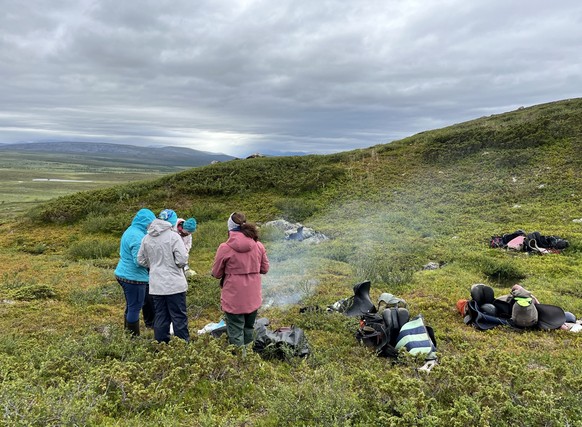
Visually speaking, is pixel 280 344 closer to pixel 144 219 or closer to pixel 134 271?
pixel 134 271

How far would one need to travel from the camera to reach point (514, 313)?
22.1ft

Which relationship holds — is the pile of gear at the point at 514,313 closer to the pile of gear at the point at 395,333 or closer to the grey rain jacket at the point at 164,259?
the pile of gear at the point at 395,333

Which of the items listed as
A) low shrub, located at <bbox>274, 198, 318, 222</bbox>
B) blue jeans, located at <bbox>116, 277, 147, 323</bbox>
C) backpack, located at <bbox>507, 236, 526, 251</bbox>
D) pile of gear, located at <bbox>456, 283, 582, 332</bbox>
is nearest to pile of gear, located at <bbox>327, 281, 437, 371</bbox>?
pile of gear, located at <bbox>456, 283, 582, 332</bbox>

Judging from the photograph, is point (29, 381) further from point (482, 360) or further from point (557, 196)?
point (557, 196)

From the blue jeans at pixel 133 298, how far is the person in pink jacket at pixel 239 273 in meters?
1.68

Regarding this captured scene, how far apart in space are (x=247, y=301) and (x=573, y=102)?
36.3m

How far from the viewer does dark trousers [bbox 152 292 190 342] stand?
18.6ft

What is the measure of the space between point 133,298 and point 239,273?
2.16 m

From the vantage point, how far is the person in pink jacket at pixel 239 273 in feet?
17.6

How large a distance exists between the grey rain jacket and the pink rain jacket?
24.9 inches

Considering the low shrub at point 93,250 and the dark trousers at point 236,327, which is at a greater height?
the dark trousers at point 236,327

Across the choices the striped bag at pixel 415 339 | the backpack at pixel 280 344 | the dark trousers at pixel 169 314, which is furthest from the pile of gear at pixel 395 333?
the dark trousers at pixel 169 314

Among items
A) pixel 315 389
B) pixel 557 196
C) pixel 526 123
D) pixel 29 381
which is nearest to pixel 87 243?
pixel 29 381

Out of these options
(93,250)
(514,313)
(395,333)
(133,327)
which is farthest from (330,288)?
(93,250)
